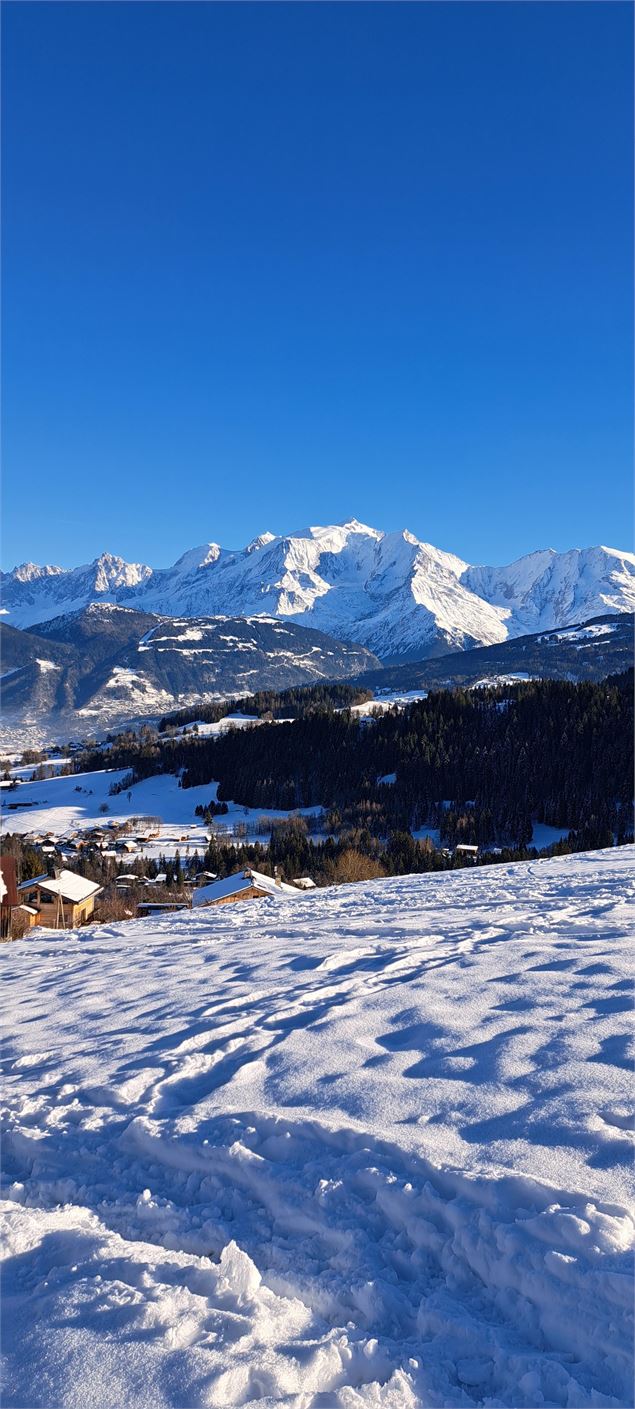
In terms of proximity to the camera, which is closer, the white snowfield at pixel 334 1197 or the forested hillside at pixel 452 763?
the white snowfield at pixel 334 1197

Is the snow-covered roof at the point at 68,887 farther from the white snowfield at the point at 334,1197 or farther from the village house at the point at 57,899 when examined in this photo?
the white snowfield at the point at 334,1197

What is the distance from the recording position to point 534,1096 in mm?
6141

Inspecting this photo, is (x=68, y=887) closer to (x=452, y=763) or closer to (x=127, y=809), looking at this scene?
(x=127, y=809)

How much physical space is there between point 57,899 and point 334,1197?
47.5 meters

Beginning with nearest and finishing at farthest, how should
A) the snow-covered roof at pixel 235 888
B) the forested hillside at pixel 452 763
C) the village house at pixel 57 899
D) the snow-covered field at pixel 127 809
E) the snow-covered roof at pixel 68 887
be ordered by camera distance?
the village house at pixel 57 899 → the snow-covered roof at pixel 68 887 → the snow-covered roof at pixel 235 888 → the forested hillside at pixel 452 763 → the snow-covered field at pixel 127 809

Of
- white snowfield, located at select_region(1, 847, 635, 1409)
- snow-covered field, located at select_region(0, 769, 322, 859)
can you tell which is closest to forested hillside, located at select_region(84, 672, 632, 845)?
snow-covered field, located at select_region(0, 769, 322, 859)

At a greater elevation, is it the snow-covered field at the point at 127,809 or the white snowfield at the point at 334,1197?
the white snowfield at the point at 334,1197

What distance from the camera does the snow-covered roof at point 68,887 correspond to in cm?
4881

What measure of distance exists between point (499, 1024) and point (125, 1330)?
4771 mm

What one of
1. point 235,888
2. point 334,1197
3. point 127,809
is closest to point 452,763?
point 127,809

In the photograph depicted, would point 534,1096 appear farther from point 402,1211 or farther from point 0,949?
point 0,949

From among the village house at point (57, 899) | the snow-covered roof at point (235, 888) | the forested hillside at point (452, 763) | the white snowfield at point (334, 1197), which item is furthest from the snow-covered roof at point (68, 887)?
the forested hillside at point (452, 763)

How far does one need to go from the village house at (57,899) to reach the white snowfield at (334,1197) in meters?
40.3

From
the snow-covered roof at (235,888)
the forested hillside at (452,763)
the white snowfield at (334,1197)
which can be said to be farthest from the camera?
the forested hillside at (452,763)
